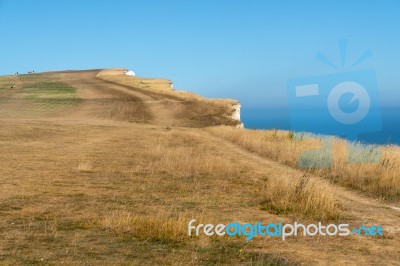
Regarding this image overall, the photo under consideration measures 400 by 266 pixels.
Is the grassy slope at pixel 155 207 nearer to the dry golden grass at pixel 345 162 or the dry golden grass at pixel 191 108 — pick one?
the dry golden grass at pixel 345 162

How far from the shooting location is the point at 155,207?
968cm

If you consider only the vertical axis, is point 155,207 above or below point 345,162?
below

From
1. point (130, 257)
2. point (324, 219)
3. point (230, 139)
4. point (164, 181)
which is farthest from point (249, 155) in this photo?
point (130, 257)

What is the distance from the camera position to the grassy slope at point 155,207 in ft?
22.5

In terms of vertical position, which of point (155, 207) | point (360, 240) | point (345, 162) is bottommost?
point (360, 240)

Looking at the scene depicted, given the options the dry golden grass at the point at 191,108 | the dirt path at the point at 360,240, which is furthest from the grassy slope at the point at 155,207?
the dry golden grass at the point at 191,108

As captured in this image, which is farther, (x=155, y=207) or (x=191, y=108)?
(x=191, y=108)

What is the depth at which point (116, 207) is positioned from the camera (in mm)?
9656

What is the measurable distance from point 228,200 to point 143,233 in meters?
3.77

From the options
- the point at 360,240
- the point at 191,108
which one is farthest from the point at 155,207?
the point at 191,108

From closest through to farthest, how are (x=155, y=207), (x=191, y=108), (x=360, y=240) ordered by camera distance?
(x=360, y=240), (x=155, y=207), (x=191, y=108)

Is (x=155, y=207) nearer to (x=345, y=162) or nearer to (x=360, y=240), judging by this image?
(x=360, y=240)

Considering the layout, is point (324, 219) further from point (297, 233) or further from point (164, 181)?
point (164, 181)

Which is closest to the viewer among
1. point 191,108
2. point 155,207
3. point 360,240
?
point 360,240
